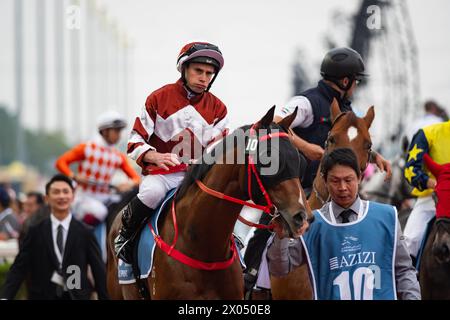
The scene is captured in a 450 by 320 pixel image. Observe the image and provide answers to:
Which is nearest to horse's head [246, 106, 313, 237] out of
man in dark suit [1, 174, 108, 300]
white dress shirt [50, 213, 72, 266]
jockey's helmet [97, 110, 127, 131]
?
man in dark suit [1, 174, 108, 300]

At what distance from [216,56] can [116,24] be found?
61230 millimetres

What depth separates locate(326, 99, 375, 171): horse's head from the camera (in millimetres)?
6828

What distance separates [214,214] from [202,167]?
0.35 m

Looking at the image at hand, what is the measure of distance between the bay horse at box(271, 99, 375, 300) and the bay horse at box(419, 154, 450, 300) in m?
0.83

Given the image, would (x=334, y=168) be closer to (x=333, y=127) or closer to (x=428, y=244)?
(x=333, y=127)

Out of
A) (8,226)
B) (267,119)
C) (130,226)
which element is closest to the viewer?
(267,119)

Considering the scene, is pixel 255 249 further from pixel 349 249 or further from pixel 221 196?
pixel 349 249

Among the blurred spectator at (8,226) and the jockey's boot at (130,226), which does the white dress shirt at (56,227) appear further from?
the blurred spectator at (8,226)

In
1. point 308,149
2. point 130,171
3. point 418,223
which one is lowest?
point 418,223

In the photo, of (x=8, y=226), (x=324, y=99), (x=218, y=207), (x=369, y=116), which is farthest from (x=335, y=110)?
(x=8, y=226)

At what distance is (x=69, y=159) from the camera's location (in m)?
12.1

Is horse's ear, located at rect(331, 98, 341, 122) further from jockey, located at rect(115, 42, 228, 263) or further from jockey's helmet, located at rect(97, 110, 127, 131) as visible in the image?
jockey's helmet, located at rect(97, 110, 127, 131)

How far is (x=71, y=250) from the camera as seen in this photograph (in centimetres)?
921
